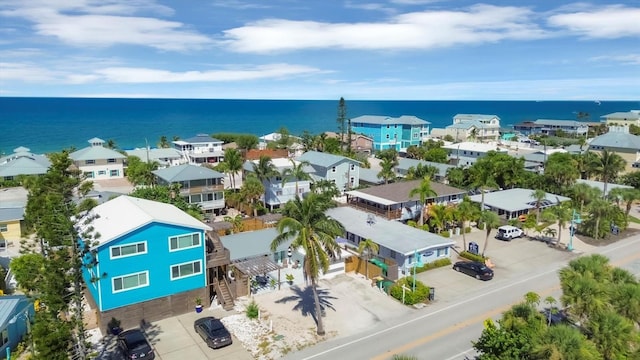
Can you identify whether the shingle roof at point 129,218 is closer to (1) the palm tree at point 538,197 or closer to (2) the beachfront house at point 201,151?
(1) the palm tree at point 538,197

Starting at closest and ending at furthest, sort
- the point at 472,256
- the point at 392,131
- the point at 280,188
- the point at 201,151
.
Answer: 1. the point at 472,256
2. the point at 280,188
3. the point at 201,151
4. the point at 392,131

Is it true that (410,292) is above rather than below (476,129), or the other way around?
below

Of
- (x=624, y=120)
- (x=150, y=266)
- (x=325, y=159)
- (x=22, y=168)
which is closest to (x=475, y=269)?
(x=150, y=266)

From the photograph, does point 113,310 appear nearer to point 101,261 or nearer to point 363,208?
point 101,261

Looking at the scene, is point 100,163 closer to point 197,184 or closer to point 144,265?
point 197,184

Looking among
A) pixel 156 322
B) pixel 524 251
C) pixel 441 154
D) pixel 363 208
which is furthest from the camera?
pixel 441 154

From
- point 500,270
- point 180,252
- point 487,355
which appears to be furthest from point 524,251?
point 180,252
